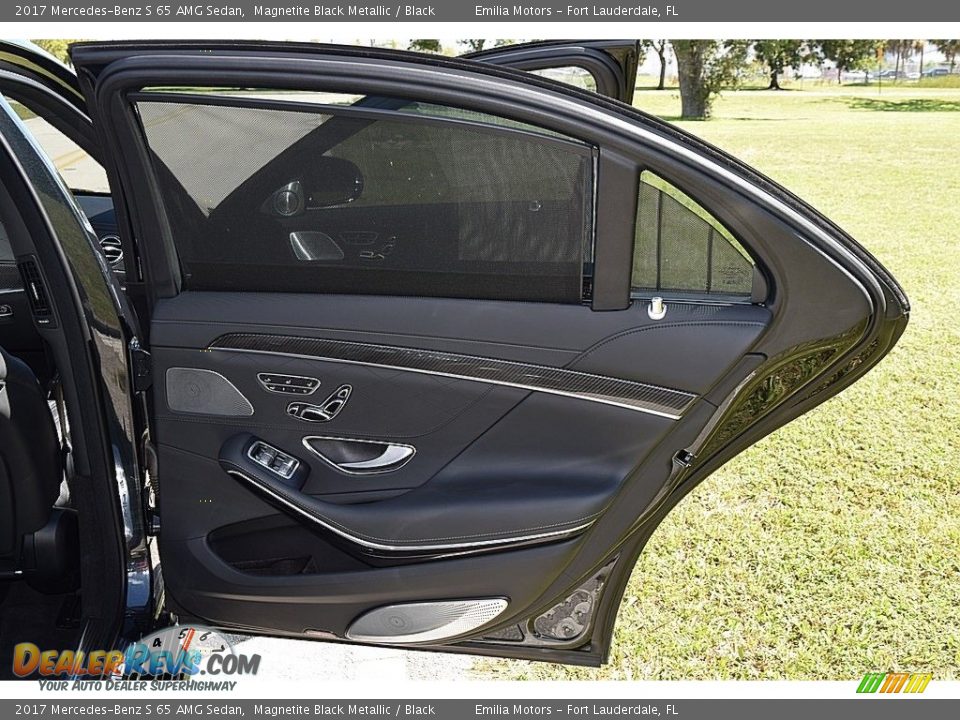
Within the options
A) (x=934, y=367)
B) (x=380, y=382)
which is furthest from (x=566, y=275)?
(x=934, y=367)

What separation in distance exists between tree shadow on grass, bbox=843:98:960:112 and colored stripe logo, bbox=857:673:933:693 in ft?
98.7

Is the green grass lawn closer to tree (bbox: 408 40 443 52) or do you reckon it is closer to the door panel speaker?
the door panel speaker

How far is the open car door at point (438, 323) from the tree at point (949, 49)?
41732 mm

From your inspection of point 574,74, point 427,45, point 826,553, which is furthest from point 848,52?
point 574,74

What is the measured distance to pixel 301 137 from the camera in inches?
71.9

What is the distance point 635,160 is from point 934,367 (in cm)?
370

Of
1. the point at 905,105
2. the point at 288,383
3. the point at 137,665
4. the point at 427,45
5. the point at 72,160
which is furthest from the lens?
the point at 905,105

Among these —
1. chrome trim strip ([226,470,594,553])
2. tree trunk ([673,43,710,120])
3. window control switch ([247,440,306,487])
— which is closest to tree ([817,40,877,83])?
tree trunk ([673,43,710,120])

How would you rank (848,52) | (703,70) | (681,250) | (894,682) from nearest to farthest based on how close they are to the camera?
(681,250)
(894,682)
(703,70)
(848,52)

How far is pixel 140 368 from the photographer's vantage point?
78.4 inches

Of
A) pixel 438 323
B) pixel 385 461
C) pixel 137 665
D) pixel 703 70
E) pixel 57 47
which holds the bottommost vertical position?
pixel 137 665

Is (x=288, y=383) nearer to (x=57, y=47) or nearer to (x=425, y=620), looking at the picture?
(x=425, y=620)

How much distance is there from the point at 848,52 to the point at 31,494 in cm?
4374

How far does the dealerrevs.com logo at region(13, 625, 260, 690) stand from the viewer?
6.58 feet
